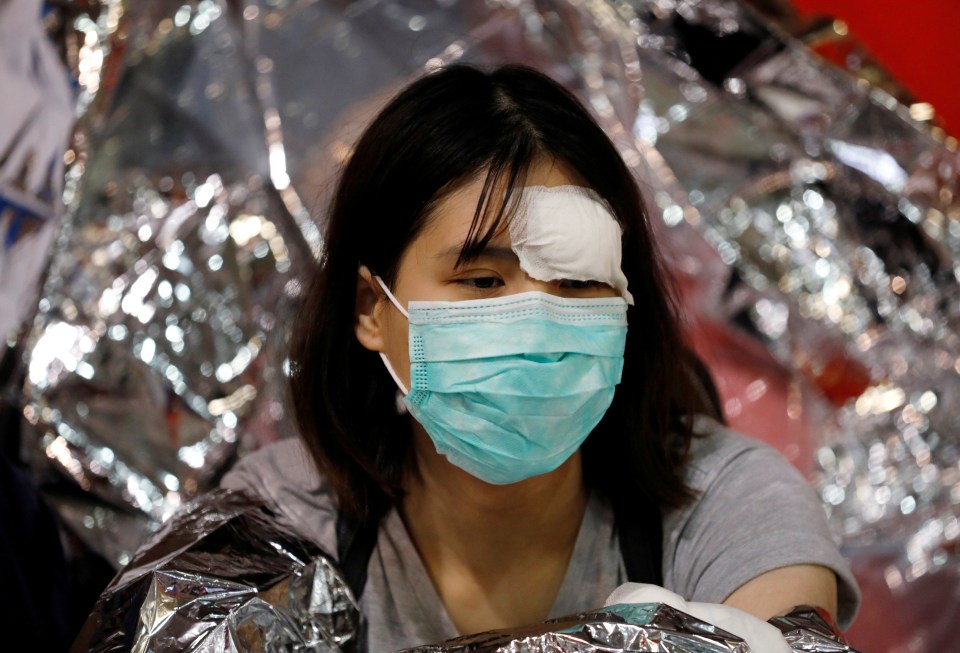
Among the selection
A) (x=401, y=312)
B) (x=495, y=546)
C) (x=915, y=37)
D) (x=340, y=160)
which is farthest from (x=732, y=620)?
(x=915, y=37)

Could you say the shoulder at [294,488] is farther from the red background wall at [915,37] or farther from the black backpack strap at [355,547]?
the red background wall at [915,37]

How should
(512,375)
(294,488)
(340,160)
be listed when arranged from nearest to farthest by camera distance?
(512,375) → (294,488) → (340,160)

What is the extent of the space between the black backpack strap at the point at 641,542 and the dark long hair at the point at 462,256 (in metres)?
0.02

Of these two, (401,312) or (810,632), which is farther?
(401,312)

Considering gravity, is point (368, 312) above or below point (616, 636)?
above

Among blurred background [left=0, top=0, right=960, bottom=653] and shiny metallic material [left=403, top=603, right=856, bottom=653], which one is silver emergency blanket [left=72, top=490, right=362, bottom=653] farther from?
blurred background [left=0, top=0, right=960, bottom=653]

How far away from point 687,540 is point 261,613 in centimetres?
50

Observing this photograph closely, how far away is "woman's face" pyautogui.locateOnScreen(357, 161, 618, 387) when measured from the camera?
105 cm

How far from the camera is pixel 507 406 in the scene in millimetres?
1042

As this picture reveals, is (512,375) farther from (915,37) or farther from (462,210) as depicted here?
(915,37)

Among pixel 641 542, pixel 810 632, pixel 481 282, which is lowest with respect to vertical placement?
pixel 641 542

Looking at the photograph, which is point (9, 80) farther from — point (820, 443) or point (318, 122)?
Answer: point (820, 443)

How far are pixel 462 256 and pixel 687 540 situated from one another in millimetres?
449

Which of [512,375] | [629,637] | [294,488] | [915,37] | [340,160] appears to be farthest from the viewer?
[915,37]
